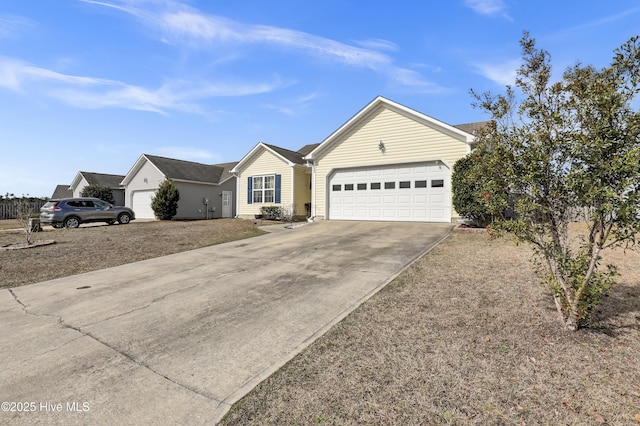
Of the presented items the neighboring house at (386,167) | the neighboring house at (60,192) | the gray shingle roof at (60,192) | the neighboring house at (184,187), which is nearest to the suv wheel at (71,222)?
the neighboring house at (184,187)

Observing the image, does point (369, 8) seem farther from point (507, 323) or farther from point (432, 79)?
point (507, 323)

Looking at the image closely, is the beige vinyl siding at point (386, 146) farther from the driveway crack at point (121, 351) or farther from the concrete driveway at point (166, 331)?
the driveway crack at point (121, 351)

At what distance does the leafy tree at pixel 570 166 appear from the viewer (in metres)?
3.21

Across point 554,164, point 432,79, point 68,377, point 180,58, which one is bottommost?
point 68,377

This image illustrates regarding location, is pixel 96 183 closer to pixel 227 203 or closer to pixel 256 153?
pixel 227 203

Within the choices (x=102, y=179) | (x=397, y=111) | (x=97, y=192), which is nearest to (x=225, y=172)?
(x=97, y=192)

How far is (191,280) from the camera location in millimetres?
6355

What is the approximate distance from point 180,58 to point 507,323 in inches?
456

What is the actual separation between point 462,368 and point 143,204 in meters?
27.7

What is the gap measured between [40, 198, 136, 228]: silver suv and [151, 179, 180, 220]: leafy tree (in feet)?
8.39

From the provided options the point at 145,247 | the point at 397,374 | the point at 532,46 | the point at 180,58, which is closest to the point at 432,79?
the point at 532,46

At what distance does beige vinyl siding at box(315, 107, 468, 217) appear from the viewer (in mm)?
13608

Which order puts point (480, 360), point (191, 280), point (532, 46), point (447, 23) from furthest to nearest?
point (447, 23), point (191, 280), point (532, 46), point (480, 360)

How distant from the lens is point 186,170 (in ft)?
84.1
